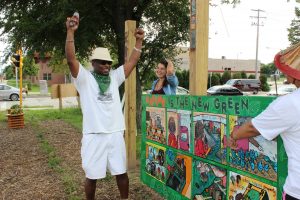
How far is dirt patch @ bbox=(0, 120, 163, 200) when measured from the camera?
16.6ft

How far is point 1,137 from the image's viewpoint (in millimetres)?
10242

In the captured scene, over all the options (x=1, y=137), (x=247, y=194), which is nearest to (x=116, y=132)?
(x=247, y=194)

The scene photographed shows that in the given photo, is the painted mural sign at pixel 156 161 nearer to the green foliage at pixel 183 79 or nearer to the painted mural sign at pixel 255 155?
the painted mural sign at pixel 255 155

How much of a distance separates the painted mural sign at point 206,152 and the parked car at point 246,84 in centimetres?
3775

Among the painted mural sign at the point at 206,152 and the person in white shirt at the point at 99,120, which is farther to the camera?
the person in white shirt at the point at 99,120

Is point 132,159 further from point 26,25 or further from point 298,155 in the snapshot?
point 26,25

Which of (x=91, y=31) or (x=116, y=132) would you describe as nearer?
(x=116, y=132)

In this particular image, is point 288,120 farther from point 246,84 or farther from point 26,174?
point 246,84

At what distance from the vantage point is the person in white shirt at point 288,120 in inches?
81.4

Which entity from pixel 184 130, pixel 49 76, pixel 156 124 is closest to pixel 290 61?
pixel 184 130

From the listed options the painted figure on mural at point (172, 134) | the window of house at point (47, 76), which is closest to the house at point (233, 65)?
the window of house at point (47, 76)

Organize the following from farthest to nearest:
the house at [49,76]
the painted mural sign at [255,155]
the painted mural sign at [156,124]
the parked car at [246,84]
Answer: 1. the house at [49,76]
2. the parked car at [246,84]
3. the painted mural sign at [156,124]
4. the painted mural sign at [255,155]

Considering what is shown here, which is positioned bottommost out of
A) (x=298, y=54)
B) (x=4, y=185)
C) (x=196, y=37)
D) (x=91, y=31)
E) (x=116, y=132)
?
(x=4, y=185)

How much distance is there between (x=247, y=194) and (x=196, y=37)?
165 cm
